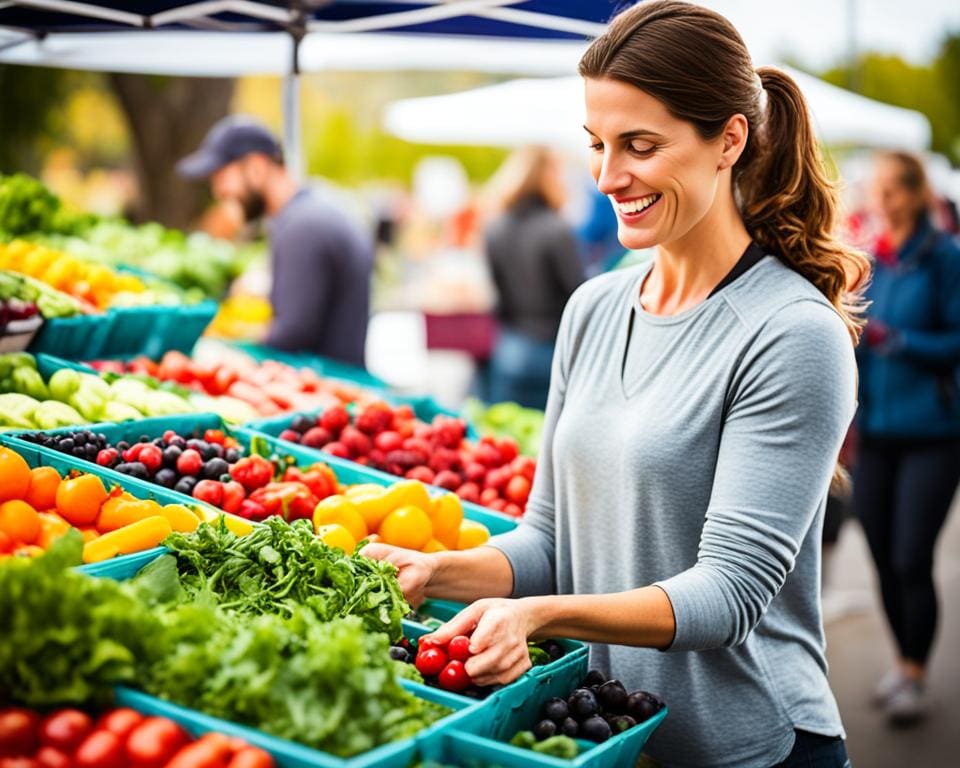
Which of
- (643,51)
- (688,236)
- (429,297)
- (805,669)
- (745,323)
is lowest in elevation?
(429,297)

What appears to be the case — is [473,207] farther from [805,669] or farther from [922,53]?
[922,53]

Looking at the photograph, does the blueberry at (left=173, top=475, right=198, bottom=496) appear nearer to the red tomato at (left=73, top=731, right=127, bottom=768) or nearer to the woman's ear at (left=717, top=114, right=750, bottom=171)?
the red tomato at (left=73, top=731, right=127, bottom=768)

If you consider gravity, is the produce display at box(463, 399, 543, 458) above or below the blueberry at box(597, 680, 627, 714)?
below

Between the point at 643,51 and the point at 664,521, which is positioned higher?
the point at 643,51

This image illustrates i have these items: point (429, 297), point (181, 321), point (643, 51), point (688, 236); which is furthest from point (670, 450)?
point (429, 297)

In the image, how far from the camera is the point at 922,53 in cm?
3900

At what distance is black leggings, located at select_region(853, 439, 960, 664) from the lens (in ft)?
18.5

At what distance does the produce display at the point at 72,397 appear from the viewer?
3316 mm

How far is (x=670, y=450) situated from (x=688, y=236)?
18.9 inches

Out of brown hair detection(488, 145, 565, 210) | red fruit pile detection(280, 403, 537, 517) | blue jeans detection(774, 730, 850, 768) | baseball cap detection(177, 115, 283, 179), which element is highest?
baseball cap detection(177, 115, 283, 179)

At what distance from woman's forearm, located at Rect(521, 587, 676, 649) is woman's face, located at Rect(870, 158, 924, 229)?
14.2ft

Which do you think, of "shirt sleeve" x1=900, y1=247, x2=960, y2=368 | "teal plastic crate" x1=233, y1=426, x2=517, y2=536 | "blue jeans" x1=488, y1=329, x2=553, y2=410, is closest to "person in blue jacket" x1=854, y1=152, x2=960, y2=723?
"shirt sleeve" x1=900, y1=247, x2=960, y2=368

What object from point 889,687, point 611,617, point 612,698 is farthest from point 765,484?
point 889,687

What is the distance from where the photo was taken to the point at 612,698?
2.22 m
